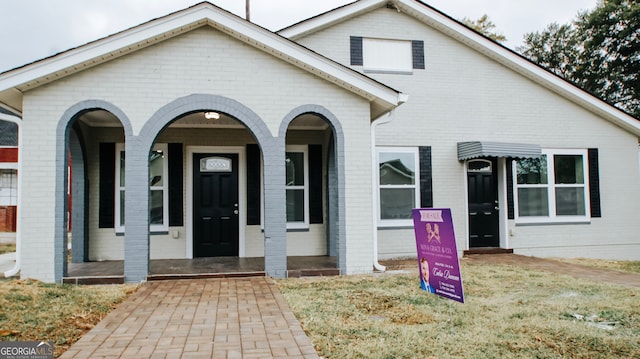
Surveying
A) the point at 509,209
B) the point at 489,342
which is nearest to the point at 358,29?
the point at 509,209

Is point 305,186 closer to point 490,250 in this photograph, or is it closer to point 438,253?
point 490,250

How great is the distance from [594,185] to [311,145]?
24.8ft

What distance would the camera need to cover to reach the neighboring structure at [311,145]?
7.95m

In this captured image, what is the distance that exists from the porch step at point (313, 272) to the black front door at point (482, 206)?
487 centimetres

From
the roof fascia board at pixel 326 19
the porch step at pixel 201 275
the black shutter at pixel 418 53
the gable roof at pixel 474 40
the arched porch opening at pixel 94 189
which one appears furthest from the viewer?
the black shutter at pixel 418 53

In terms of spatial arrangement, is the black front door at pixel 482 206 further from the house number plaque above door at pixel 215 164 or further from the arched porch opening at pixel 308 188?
the house number plaque above door at pixel 215 164

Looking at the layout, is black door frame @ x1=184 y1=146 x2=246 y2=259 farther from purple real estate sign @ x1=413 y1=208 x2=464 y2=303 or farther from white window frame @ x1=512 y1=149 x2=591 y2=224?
white window frame @ x1=512 y1=149 x2=591 y2=224

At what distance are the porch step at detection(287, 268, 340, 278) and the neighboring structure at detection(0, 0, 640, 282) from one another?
13 centimetres

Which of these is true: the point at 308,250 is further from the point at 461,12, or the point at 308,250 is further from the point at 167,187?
the point at 461,12

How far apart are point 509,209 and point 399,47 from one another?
4871 mm

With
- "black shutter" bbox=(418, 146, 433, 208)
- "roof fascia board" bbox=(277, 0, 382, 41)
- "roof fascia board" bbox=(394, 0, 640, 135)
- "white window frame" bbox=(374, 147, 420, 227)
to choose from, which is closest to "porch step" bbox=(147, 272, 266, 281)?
"white window frame" bbox=(374, 147, 420, 227)

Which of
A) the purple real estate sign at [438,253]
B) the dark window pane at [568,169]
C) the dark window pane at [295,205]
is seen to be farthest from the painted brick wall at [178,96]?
the dark window pane at [568,169]

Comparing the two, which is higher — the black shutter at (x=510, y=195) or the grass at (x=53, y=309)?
the black shutter at (x=510, y=195)

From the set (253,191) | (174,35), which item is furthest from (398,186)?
(174,35)
